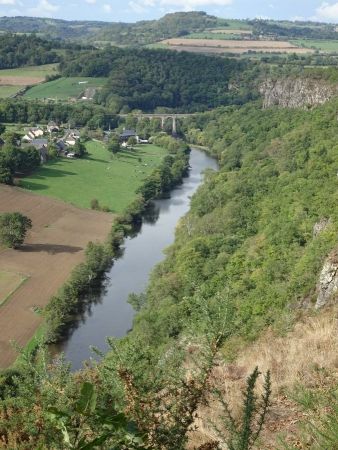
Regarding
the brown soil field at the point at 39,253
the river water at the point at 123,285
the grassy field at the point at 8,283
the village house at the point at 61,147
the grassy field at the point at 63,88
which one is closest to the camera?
the river water at the point at 123,285

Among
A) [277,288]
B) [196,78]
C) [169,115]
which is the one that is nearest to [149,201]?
[277,288]

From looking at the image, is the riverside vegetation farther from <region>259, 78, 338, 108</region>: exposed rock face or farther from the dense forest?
the dense forest

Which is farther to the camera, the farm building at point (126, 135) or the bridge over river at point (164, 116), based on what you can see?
the bridge over river at point (164, 116)

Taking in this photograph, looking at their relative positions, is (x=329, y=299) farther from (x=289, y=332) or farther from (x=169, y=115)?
(x=169, y=115)

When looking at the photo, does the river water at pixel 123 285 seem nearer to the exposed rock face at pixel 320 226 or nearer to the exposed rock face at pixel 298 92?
the exposed rock face at pixel 320 226

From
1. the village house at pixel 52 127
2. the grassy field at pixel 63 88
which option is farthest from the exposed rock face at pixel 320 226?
the grassy field at pixel 63 88

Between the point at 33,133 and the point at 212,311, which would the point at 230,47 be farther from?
the point at 212,311

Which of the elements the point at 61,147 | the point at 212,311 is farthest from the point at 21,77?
the point at 212,311
